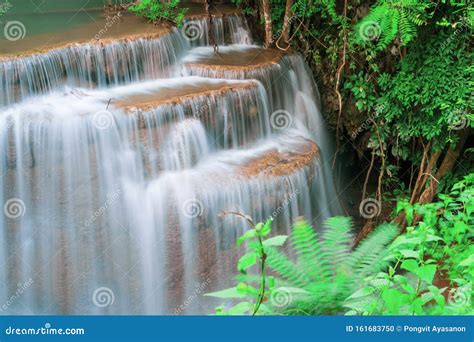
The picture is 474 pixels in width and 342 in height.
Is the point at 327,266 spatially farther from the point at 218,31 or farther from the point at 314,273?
the point at 218,31

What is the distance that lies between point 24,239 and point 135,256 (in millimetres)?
1388

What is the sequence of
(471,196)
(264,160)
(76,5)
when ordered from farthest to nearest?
(76,5)
(264,160)
(471,196)

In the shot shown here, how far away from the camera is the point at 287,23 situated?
30.5ft

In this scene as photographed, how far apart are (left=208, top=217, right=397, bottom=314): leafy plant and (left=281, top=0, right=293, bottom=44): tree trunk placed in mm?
7044

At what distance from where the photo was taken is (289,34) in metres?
9.53

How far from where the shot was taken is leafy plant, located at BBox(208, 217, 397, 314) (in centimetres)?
240

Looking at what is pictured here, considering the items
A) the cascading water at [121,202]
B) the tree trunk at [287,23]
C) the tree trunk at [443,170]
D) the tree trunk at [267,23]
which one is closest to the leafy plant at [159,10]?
the tree trunk at [267,23]

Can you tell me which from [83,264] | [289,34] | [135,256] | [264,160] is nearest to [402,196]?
[264,160]

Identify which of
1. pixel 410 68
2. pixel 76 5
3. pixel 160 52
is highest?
pixel 76 5

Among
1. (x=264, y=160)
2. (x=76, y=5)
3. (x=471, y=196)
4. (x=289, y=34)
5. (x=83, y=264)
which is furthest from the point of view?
(x=76, y=5)

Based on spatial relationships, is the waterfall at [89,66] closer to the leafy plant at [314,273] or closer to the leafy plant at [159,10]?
the leafy plant at [159,10]

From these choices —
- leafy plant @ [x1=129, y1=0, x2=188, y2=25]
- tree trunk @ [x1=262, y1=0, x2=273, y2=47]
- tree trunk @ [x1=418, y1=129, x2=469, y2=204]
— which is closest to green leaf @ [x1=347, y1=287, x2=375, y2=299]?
tree trunk @ [x1=418, y1=129, x2=469, y2=204]

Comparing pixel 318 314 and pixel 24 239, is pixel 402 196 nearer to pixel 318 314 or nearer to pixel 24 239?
pixel 24 239
